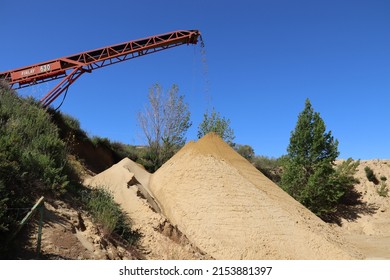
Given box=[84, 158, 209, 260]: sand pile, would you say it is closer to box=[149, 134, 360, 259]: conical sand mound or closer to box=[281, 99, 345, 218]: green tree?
box=[149, 134, 360, 259]: conical sand mound

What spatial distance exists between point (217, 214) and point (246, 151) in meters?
27.5

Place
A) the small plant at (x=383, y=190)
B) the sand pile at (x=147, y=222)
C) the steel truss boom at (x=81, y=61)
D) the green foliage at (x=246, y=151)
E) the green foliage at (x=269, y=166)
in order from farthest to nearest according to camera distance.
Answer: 1. the green foliage at (x=246, y=151)
2. the green foliage at (x=269, y=166)
3. the small plant at (x=383, y=190)
4. the steel truss boom at (x=81, y=61)
5. the sand pile at (x=147, y=222)

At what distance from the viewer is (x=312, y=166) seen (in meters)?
24.6

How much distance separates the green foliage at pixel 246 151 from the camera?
34.6 metres

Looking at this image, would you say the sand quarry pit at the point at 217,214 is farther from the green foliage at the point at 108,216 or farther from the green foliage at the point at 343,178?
the green foliage at the point at 343,178

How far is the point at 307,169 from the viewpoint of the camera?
24984mm

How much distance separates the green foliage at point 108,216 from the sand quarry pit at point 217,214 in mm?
Result: 334

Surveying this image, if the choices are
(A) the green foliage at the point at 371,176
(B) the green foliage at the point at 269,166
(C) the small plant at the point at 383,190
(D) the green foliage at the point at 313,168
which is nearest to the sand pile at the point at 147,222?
(D) the green foliage at the point at 313,168

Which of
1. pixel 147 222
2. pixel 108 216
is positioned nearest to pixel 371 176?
pixel 147 222

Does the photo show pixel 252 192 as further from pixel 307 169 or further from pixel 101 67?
pixel 307 169

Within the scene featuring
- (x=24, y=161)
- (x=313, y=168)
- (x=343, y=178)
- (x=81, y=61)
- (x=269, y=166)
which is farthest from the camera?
(x=269, y=166)

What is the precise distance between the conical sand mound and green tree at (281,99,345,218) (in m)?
13.9

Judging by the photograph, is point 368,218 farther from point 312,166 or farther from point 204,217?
point 204,217
